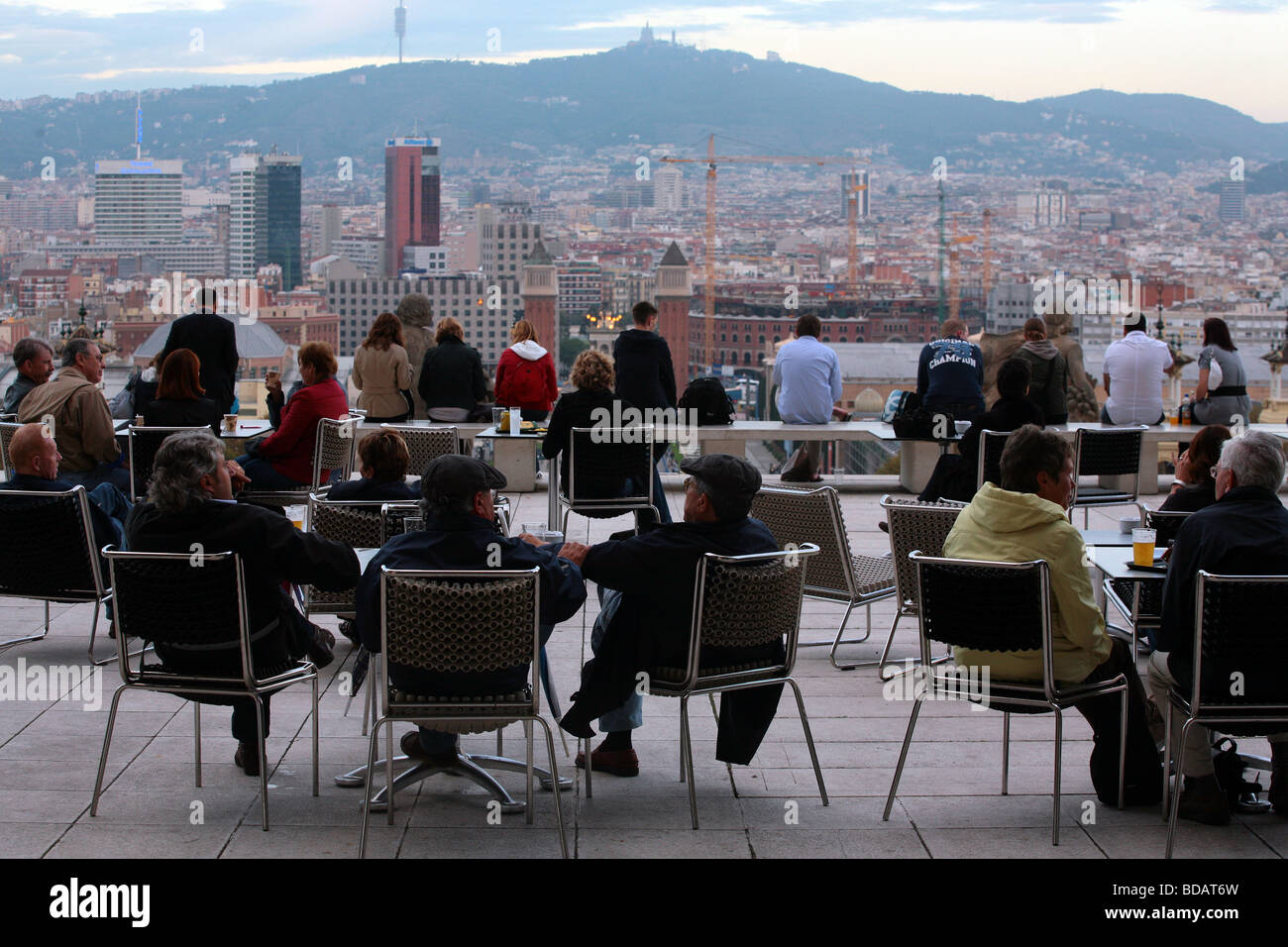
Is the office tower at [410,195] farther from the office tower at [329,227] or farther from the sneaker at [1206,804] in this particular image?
the sneaker at [1206,804]

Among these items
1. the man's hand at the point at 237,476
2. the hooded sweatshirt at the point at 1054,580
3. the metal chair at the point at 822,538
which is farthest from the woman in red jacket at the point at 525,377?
the hooded sweatshirt at the point at 1054,580

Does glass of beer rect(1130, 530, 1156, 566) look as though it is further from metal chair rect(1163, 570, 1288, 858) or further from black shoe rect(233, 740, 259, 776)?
black shoe rect(233, 740, 259, 776)

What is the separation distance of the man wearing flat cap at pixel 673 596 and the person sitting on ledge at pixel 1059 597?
0.53 m

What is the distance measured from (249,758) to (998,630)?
1965 millimetres

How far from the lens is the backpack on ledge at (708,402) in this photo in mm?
8477

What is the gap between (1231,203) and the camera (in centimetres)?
6888

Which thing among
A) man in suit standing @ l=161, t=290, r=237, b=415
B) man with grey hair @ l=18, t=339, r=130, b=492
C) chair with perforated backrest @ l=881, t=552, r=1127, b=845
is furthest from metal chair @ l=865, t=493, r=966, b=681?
man in suit standing @ l=161, t=290, r=237, b=415

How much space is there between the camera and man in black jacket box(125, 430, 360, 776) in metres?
3.31

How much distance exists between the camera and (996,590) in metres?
3.25

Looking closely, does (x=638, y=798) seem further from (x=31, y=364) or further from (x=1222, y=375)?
(x=1222, y=375)

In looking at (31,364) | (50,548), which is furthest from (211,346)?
(50,548)

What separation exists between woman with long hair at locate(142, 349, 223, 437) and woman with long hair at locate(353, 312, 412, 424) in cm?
175
